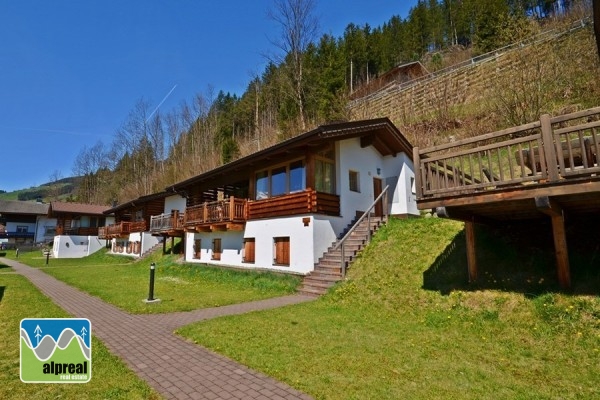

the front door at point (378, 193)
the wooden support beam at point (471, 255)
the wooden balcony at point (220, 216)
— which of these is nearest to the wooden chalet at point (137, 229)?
the wooden balcony at point (220, 216)

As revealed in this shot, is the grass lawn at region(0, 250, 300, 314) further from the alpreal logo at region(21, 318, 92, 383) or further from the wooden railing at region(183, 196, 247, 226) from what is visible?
the alpreal logo at region(21, 318, 92, 383)

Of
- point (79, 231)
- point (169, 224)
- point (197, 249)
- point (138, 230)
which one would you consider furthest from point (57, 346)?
point (79, 231)

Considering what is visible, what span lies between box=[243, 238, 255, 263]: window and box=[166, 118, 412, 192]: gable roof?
153 inches

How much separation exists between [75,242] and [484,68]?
4734 centimetres

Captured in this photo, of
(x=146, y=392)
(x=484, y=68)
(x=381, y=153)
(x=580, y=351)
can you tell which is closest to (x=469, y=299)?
(x=580, y=351)

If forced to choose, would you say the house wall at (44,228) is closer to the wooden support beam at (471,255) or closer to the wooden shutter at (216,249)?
the wooden shutter at (216,249)

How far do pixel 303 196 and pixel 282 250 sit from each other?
8.78ft

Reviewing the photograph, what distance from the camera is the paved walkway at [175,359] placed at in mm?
4367

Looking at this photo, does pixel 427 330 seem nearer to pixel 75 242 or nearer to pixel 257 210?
pixel 257 210

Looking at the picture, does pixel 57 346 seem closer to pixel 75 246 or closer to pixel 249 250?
pixel 249 250

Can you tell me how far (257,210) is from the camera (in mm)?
16156

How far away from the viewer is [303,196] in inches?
546

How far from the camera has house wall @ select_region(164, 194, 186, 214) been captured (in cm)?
2812

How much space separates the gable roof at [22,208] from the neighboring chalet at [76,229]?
16291 mm
